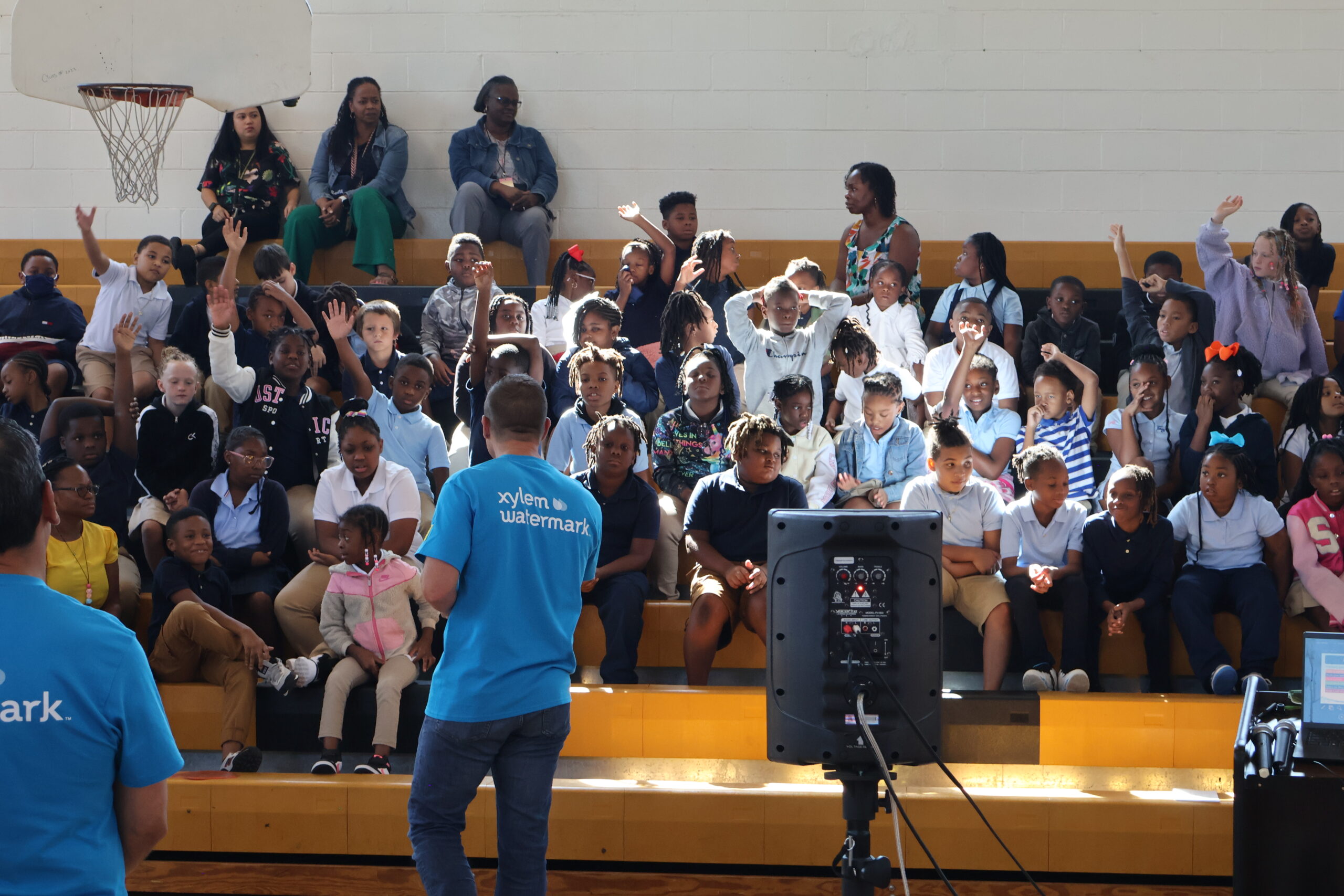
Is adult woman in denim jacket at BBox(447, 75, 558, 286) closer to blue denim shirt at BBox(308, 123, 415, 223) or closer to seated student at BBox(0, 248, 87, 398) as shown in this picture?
blue denim shirt at BBox(308, 123, 415, 223)

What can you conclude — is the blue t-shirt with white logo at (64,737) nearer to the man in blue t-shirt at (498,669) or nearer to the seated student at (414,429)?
the man in blue t-shirt at (498,669)

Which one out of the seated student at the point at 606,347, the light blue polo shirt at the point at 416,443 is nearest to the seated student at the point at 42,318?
the light blue polo shirt at the point at 416,443

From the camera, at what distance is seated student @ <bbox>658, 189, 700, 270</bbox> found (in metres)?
7.55

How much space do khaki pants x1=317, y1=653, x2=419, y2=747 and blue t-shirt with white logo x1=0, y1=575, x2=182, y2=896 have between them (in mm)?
2863

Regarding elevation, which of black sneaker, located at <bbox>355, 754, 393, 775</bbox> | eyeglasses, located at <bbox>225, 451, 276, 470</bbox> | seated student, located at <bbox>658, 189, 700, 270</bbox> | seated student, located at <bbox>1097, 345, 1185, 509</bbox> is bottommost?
black sneaker, located at <bbox>355, 754, 393, 775</bbox>

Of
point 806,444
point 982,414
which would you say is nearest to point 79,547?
point 806,444

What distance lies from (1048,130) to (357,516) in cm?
599

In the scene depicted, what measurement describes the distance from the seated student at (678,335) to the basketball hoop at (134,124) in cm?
248

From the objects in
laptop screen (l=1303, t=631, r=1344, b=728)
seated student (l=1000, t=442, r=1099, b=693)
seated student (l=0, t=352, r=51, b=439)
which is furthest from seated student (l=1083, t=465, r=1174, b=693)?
seated student (l=0, t=352, r=51, b=439)

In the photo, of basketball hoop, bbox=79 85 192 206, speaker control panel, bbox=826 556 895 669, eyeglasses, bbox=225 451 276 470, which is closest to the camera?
speaker control panel, bbox=826 556 895 669

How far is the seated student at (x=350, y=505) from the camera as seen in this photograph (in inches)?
198

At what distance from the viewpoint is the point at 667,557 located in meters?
5.40

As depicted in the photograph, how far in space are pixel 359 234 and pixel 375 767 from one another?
4.61 m

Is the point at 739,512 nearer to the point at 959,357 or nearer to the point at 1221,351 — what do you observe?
the point at 959,357
